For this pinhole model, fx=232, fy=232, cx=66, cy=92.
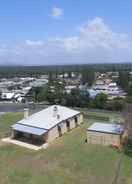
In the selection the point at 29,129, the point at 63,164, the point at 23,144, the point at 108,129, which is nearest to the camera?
the point at 63,164

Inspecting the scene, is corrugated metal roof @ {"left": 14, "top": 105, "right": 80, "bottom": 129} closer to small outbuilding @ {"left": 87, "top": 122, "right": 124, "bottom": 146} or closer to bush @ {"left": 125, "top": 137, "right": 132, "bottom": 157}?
small outbuilding @ {"left": 87, "top": 122, "right": 124, "bottom": 146}

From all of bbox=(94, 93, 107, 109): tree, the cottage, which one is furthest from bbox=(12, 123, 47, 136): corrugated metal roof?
bbox=(94, 93, 107, 109): tree

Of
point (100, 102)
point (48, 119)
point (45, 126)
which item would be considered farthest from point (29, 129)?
point (100, 102)

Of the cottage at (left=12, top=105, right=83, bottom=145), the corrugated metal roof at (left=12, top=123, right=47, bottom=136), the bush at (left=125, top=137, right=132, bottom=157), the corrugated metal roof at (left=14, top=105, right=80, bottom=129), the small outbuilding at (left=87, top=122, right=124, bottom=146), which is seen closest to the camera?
the bush at (left=125, top=137, right=132, bottom=157)

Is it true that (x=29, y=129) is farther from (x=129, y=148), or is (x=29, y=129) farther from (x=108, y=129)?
(x=129, y=148)

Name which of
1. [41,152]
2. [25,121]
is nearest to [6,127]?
[25,121]

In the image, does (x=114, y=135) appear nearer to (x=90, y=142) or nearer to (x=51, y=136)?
(x=90, y=142)

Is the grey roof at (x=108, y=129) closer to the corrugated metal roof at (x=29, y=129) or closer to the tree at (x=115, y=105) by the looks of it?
the corrugated metal roof at (x=29, y=129)
